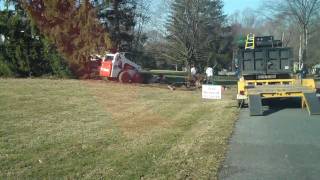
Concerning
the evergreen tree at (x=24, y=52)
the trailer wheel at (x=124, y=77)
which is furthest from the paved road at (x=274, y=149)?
the evergreen tree at (x=24, y=52)

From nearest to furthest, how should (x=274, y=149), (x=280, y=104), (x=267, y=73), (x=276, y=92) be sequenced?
(x=274, y=149) → (x=276, y=92) → (x=280, y=104) → (x=267, y=73)

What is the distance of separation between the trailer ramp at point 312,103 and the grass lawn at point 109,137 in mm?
2416

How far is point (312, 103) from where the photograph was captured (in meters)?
18.5

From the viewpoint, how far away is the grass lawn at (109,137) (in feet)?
29.3

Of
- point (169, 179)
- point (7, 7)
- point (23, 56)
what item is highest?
point (7, 7)

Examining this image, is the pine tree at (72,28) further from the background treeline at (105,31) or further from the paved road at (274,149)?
the paved road at (274,149)

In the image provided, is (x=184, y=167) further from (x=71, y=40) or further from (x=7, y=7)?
(x=7, y=7)

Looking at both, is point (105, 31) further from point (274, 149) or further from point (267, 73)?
point (274, 149)

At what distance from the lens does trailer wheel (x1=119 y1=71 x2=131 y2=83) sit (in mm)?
36062

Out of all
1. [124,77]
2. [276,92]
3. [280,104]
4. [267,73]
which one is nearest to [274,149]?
[276,92]

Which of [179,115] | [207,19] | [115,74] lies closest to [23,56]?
[115,74]

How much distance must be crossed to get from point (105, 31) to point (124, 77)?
10.9ft

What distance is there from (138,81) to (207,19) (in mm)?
29290

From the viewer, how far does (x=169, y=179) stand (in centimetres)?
834
